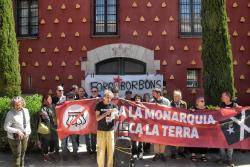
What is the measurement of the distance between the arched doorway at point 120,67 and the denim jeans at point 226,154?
798cm

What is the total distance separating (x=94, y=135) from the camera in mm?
12977

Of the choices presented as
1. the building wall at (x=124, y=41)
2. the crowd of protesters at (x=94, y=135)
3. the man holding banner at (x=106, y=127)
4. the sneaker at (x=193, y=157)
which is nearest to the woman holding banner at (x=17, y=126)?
the crowd of protesters at (x=94, y=135)

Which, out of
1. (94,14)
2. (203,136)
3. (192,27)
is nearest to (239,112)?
(203,136)

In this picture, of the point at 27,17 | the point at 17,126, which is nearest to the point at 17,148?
the point at 17,126

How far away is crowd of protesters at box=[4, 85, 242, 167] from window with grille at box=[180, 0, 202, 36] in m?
6.45

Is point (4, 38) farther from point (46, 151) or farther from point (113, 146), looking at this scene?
point (113, 146)

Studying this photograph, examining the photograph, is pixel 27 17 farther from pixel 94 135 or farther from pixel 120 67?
pixel 94 135

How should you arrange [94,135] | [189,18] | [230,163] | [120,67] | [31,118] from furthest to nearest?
[120,67] < [189,18] < [94,135] < [31,118] < [230,163]

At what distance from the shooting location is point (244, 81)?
18969 mm

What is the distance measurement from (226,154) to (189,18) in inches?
340

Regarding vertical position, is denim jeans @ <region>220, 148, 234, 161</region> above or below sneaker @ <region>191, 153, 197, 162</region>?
above

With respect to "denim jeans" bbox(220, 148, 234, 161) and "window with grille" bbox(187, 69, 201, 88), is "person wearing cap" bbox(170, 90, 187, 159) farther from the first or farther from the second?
"window with grille" bbox(187, 69, 201, 88)

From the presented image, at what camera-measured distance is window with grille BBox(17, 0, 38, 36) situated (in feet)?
67.3

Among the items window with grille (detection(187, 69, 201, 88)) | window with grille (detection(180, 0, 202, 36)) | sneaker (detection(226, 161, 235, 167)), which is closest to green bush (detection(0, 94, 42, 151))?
sneaker (detection(226, 161, 235, 167))
